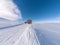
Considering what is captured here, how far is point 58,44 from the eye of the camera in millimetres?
1622

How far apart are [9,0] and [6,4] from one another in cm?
18

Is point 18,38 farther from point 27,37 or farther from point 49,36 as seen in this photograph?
A: point 49,36

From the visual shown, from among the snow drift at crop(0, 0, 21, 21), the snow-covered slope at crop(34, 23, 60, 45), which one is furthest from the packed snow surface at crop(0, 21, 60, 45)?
the snow drift at crop(0, 0, 21, 21)

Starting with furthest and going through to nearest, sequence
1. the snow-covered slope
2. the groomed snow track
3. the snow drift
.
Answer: the snow drift
the snow-covered slope
the groomed snow track

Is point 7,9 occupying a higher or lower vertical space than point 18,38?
higher

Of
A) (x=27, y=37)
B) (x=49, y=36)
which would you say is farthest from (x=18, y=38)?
(x=49, y=36)

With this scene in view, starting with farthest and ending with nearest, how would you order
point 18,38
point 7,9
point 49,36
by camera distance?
point 7,9 < point 49,36 < point 18,38

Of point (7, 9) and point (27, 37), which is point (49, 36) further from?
point (7, 9)

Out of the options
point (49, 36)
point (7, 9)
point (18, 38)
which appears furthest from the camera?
point (7, 9)

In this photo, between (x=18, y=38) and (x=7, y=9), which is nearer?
(x=18, y=38)

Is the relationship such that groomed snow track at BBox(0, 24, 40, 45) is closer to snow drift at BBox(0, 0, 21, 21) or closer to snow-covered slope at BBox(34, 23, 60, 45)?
snow-covered slope at BBox(34, 23, 60, 45)

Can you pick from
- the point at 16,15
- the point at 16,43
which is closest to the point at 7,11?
the point at 16,15

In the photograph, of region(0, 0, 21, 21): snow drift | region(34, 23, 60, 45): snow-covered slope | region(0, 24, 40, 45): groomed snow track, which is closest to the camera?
region(0, 24, 40, 45): groomed snow track

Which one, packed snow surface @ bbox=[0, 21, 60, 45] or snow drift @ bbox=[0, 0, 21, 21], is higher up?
snow drift @ bbox=[0, 0, 21, 21]
